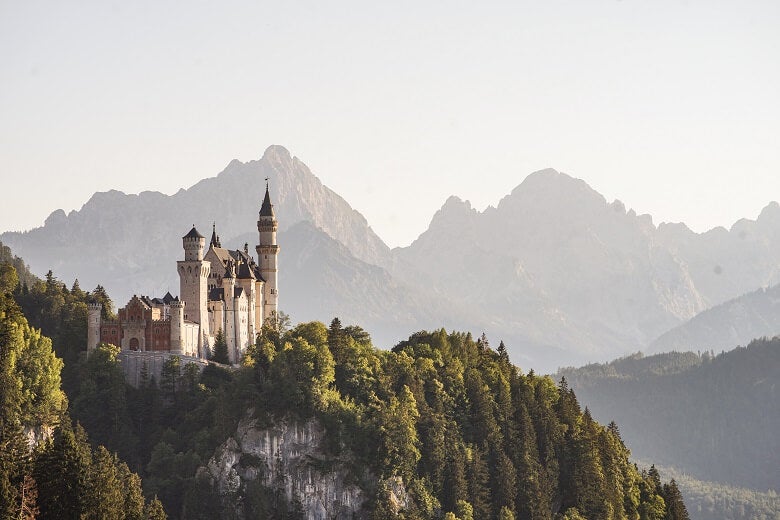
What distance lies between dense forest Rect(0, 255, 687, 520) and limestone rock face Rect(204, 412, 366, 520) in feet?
3.95

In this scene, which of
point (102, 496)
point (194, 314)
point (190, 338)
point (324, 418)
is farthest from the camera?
point (194, 314)

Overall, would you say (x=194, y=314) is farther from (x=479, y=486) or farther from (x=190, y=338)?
(x=479, y=486)

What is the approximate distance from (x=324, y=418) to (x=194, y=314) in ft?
84.3

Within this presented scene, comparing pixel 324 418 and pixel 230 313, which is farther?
pixel 230 313

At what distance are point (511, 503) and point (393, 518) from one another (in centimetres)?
2078

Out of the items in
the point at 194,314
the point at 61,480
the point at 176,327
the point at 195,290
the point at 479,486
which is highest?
the point at 195,290

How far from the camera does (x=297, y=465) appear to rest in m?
172

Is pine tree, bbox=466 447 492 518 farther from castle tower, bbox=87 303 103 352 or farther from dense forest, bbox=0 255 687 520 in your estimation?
castle tower, bbox=87 303 103 352

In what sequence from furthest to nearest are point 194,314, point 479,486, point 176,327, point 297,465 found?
point 194,314 → point 176,327 → point 479,486 → point 297,465

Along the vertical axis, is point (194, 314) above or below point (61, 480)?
above

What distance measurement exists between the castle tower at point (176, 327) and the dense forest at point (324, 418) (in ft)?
10.2

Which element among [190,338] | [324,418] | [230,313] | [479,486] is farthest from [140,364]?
[479,486]

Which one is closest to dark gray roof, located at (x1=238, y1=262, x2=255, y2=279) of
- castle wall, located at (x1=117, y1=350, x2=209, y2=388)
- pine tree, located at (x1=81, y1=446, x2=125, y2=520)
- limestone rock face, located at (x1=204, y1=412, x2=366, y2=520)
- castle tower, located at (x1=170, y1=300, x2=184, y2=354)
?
castle tower, located at (x1=170, y1=300, x2=184, y2=354)

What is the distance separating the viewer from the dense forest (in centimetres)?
16562
